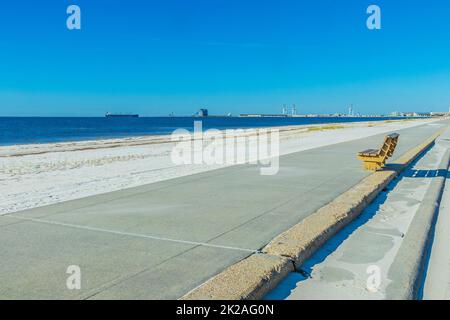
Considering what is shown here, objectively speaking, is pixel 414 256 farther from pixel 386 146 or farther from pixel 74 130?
pixel 74 130

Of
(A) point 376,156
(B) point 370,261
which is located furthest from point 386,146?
(B) point 370,261

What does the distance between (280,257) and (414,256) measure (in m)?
1.40

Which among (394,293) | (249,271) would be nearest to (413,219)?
(394,293)

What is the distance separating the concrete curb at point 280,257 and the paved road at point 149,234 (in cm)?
19

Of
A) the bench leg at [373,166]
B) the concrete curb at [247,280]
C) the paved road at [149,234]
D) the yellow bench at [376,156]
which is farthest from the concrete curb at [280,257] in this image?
the bench leg at [373,166]

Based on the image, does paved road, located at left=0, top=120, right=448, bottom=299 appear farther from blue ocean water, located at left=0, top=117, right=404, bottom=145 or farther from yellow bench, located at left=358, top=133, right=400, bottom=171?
blue ocean water, located at left=0, top=117, right=404, bottom=145

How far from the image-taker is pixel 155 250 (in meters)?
4.23

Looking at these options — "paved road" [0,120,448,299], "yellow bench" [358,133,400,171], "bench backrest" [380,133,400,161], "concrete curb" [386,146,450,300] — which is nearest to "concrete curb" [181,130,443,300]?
"paved road" [0,120,448,299]

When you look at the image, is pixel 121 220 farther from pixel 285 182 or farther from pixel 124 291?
pixel 285 182

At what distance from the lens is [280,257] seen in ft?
12.9

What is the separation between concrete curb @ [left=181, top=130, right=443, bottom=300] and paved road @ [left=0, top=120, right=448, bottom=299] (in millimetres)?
188

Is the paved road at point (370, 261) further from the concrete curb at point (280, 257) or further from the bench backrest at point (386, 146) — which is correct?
the bench backrest at point (386, 146)

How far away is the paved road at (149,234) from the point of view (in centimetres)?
344
